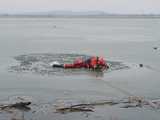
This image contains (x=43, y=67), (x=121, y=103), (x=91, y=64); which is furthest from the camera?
(x=43, y=67)

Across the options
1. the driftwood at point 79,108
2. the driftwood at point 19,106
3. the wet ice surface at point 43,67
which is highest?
the wet ice surface at point 43,67

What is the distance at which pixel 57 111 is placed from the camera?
22.1 m

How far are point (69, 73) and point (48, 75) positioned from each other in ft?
7.61

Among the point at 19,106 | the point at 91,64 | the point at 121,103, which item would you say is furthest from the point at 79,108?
the point at 91,64

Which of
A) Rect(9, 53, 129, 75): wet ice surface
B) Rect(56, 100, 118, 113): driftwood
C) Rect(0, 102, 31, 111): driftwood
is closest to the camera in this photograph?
Rect(56, 100, 118, 113): driftwood

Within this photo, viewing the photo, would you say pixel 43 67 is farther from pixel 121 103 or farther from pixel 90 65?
pixel 121 103

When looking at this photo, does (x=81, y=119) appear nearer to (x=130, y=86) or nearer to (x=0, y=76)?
(x=130, y=86)

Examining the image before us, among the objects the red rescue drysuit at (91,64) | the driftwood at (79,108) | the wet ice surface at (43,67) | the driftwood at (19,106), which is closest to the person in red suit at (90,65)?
the red rescue drysuit at (91,64)

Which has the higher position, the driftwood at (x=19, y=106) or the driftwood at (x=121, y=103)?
the driftwood at (x=19, y=106)

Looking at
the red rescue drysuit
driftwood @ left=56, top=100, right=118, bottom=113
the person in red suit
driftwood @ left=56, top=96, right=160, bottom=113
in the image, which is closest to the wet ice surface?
the person in red suit

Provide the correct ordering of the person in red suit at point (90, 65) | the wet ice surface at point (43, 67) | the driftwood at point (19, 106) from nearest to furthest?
the driftwood at point (19, 106) < the wet ice surface at point (43, 67) < the person in red suit at point (90, 65)

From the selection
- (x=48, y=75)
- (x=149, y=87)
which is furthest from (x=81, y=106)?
(x=48, y=75)

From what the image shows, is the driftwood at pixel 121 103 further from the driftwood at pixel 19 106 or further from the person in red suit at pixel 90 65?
the person in red suit at pixel 90 65

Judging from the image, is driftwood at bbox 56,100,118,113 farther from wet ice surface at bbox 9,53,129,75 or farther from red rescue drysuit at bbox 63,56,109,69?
red rescue drysuit at bbox 63,56,109,69
